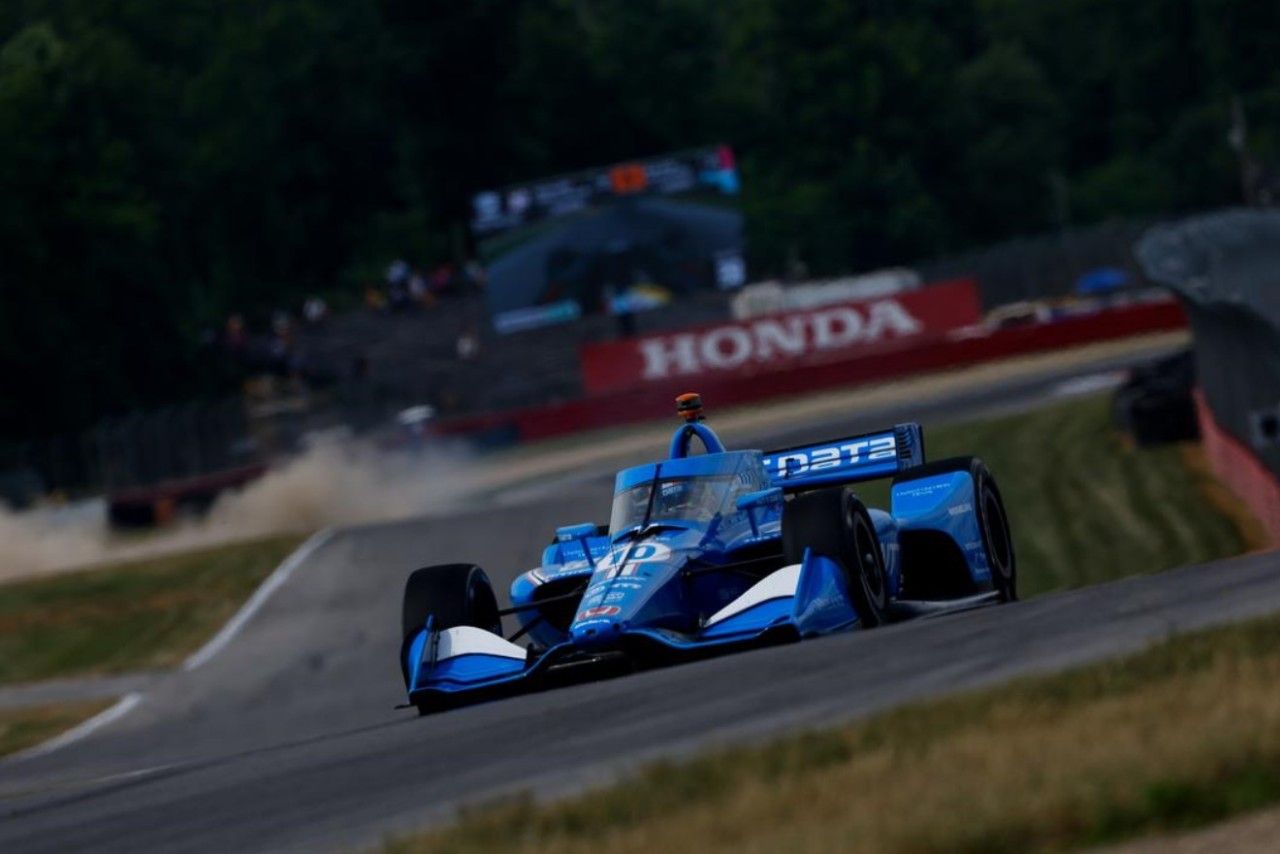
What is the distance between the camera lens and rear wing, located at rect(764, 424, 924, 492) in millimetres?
13023

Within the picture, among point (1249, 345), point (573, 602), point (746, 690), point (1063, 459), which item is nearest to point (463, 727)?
point (746, 690)

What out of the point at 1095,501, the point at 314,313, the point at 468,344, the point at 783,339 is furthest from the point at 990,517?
the point at 314,313

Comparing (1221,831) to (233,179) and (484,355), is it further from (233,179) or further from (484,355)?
(233,179)

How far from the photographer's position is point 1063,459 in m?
25.7

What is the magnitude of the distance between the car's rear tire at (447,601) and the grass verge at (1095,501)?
6818 mm

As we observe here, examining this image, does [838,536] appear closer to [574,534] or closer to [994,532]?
[574,534]

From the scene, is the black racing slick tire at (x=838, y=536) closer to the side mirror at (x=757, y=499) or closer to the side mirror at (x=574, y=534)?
the side mirror at (x=757, y=499)

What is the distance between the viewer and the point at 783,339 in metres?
44.7

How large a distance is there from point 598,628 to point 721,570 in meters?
1.04

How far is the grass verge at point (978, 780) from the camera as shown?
221 inches

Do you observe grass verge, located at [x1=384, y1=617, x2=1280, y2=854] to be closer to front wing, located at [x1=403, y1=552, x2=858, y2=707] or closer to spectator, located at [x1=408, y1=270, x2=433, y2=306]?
front wing, located at [x1=403, y1=552, x2=858, y2=707]

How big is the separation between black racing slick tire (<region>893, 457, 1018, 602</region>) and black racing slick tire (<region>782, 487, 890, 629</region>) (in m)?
1.52

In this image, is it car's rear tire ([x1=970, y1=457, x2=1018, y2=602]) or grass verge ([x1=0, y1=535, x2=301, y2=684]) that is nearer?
car's rear tire ([x1=970, y1=457, x2=1018, y2=602])

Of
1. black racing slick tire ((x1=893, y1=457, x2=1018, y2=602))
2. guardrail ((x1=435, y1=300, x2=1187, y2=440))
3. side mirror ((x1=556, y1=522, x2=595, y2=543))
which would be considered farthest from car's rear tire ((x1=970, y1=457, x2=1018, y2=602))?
guardrail ((x1=435, y1=300, x2=1187, y2=440))
